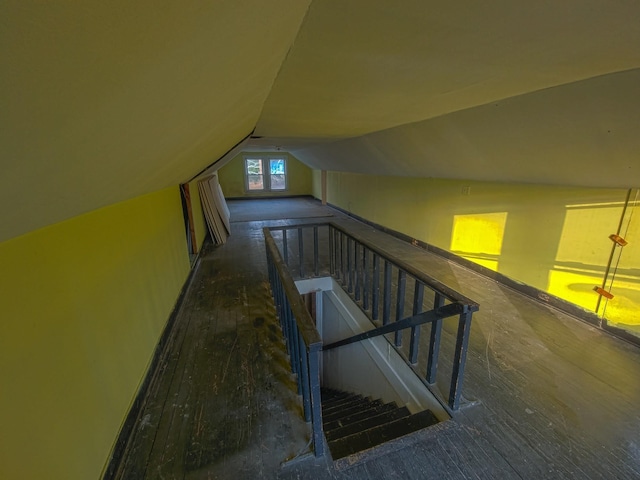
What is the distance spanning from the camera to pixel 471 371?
6.68 ft

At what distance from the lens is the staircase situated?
1.65m

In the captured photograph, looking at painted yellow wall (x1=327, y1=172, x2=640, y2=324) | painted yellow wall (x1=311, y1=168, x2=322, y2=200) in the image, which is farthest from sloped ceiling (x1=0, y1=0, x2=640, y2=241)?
painted yellow wall (x1=311, y1=168, x2=322, y2=200)

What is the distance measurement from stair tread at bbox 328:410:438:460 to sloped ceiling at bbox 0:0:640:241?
1765 millimetres

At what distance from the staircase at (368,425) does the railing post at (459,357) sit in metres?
0.21

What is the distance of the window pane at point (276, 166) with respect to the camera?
11.2m

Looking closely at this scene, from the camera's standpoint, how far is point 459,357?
157 centimetres

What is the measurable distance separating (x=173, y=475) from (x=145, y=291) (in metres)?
1.24

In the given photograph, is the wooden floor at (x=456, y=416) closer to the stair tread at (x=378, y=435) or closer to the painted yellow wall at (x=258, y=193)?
the stair tread at (x=378, y=435)

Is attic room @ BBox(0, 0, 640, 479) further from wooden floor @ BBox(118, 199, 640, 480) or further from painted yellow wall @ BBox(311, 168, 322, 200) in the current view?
painted yellow wall @ BBox(311, 168, 322, 200)

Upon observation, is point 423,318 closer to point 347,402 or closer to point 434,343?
point 434,343

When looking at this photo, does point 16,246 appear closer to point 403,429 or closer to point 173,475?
point 173,475

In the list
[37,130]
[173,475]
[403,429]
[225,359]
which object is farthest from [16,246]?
[403,429]

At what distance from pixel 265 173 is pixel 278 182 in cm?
65

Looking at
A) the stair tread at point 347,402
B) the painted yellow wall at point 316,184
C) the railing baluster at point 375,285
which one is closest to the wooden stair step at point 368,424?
the railing baluster at point 375,285
